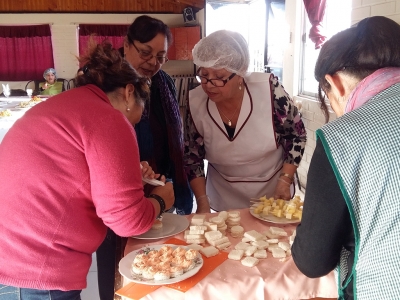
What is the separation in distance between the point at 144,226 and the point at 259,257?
1.21 ft

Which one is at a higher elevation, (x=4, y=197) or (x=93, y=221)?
(x=4, y=197)

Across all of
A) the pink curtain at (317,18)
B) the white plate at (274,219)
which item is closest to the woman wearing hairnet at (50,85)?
the pink curtain at (317,18)

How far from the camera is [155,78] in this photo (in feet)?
6.84

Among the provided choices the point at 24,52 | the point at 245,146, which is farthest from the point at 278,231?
the point at 24,52

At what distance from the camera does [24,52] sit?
8.48 meters

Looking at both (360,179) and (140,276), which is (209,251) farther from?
(360,179)

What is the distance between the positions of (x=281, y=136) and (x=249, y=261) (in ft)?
2.95

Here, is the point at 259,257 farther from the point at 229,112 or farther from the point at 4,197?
the point at 229,112

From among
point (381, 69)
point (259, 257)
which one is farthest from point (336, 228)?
point (259, 257)

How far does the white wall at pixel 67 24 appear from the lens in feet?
27.3

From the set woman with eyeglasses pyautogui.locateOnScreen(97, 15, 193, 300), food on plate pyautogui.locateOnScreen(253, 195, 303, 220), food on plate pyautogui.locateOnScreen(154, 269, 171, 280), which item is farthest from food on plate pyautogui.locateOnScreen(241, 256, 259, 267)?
woman with eyeglasses pyautogui.locateOnScreen(97, 15, 193, 300)

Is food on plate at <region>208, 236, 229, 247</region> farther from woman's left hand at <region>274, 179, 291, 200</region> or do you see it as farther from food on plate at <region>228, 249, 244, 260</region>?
woman's left hand at <region>274, 179, 291, 200</region>

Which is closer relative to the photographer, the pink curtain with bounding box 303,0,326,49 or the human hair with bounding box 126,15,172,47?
the human hair with bounding box 126,15,172,47

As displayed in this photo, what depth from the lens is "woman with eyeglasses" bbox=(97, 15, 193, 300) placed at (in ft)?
6.01
